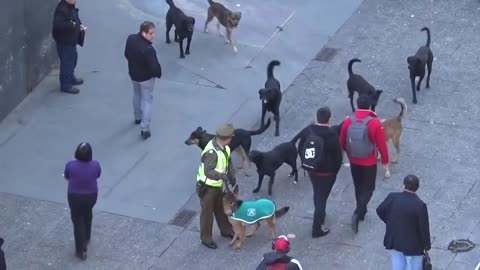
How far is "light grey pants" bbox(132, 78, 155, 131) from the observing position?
56.6 feet

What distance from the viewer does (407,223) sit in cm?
1310

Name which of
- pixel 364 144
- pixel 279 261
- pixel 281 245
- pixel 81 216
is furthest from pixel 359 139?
pixel 81 216

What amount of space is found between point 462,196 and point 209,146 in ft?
11.0

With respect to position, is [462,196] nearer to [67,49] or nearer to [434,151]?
[434,151]

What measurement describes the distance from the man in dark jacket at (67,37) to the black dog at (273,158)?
3802mm

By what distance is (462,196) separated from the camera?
15.9 m

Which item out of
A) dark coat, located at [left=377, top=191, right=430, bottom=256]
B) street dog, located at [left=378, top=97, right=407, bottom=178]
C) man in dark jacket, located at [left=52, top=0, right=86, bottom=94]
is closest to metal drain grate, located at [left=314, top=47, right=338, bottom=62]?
street dog, located at [left=378, top=97, right=407, bottom=178]

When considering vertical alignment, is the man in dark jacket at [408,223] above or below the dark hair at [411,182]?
below

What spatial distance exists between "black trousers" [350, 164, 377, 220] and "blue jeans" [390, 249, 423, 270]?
152 cm

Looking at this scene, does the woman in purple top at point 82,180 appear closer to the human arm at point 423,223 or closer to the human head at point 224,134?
the human head at point 224,134

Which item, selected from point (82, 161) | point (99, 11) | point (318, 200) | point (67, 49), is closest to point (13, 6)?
point (67, 49)

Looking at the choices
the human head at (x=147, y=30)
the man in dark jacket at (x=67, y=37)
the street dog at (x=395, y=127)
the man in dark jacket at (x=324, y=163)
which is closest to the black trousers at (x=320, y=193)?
the man in dark jacket at (x=324, y=163)

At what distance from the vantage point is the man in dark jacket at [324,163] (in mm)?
14461

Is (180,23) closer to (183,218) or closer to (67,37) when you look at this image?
(67,37)
